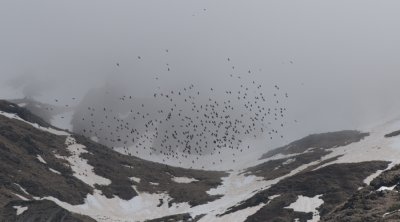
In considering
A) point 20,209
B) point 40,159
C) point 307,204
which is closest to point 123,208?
point 40,159

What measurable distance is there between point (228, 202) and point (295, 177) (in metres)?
20.7

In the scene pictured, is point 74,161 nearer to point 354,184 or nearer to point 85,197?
point 85,197

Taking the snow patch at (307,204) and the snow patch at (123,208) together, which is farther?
the snow patch at (123,208)

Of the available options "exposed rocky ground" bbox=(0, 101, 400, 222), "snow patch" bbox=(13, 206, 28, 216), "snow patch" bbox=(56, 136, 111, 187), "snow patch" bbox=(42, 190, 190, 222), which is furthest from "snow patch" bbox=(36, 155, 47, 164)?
"snow patch" bbox=(13, 206, 28, 216)

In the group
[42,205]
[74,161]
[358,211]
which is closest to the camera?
[358,211]

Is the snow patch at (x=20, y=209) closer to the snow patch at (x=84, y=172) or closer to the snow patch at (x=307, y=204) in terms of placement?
the snow patch at (x=307, y=204)

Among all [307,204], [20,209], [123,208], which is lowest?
[123,208]

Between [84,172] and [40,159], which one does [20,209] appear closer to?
[40,159]

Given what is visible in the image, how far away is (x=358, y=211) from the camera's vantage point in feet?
81.7

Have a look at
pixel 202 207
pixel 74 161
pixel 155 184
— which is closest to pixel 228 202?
pixel 202 207

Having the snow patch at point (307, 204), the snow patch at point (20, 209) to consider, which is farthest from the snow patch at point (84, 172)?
the snow patch at point (307, 204)

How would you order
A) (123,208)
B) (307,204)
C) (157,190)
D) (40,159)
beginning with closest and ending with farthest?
1. (307,204)
2. (123,208)
3. (40,159)
4. (157,190)

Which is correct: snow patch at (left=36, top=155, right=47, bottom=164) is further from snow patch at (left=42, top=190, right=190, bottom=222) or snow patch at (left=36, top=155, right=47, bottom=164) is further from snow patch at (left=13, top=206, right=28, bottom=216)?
snow patch at (left=13, top=206, right=28, bottom=216)

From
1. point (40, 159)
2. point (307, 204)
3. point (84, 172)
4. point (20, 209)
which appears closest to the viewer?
point (20, 209)
